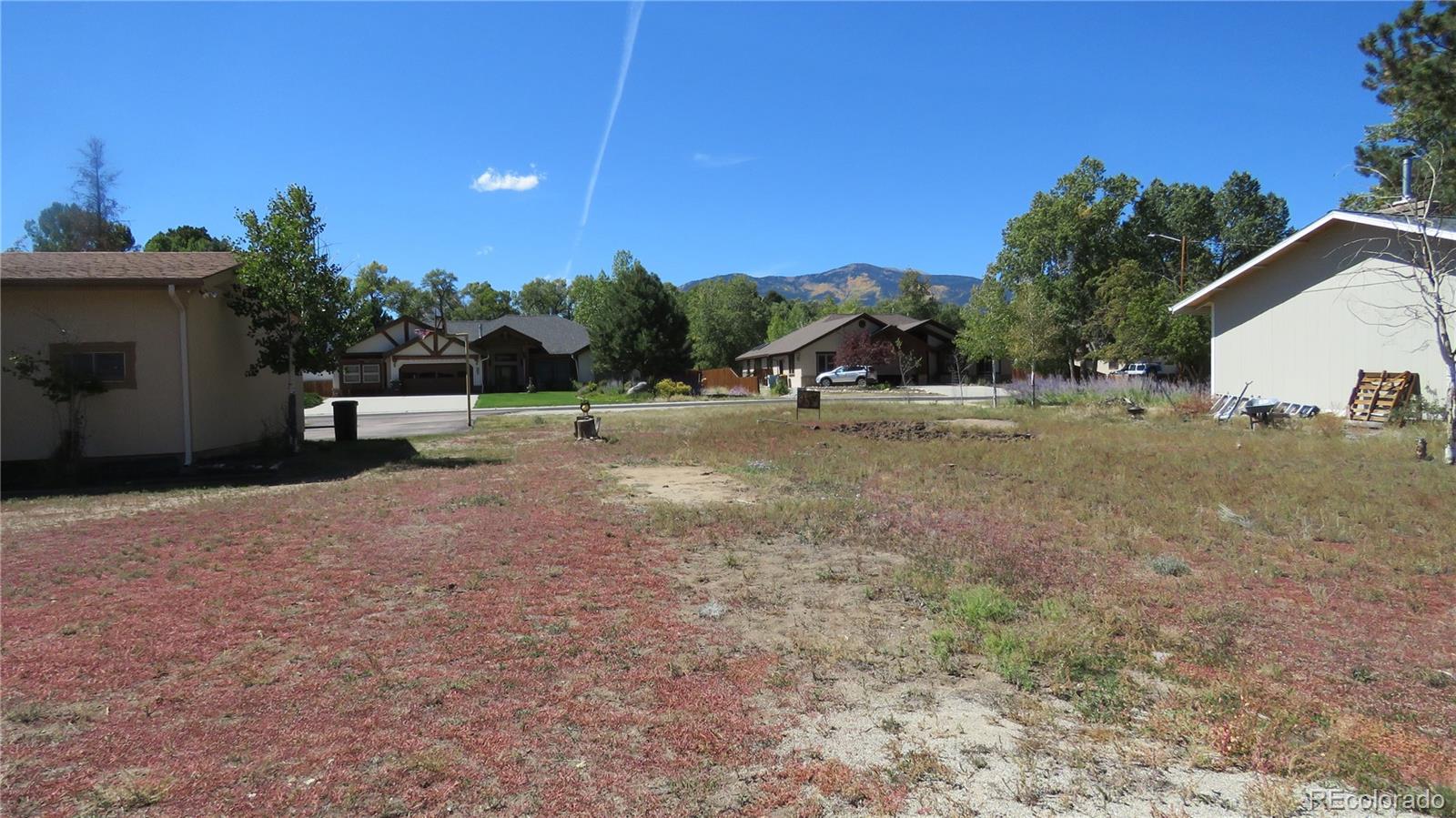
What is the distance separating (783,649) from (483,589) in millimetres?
2612

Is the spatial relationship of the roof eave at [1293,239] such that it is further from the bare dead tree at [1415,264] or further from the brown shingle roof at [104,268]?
the brown shingle roof at [104,268]

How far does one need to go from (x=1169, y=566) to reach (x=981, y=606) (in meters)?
2.18

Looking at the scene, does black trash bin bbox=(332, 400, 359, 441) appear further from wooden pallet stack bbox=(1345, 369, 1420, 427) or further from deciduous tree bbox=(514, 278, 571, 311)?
deciduous tree bbox=(514, 278, 571, 311)

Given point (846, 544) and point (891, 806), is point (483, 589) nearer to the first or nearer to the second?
point (846, 544)

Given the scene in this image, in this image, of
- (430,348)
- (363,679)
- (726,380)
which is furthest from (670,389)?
(363,679)

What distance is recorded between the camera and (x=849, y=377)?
49875 millimetres

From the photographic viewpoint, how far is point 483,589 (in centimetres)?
598

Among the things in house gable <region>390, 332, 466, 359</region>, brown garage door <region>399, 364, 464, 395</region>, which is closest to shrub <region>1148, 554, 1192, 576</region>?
Answer: brown garage door <region>399, 364, 464, 395</region>

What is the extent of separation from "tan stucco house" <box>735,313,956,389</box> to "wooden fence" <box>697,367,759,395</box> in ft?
13.8

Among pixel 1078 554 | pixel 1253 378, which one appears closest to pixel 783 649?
pixel 1078 554

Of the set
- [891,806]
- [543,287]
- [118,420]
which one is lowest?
[891,806]

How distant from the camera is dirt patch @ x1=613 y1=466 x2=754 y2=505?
33.7ft

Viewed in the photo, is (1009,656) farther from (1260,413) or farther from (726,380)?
(726,380)

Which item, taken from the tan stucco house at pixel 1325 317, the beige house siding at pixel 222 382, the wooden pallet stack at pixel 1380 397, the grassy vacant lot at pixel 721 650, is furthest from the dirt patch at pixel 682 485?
the wooden pallet stack at pixel 1380 397
